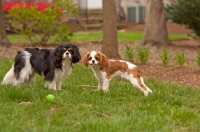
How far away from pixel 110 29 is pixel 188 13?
567 cm

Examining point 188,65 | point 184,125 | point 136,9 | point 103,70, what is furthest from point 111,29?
point 136,9

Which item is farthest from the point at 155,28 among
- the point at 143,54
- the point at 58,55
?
the point at 58,55

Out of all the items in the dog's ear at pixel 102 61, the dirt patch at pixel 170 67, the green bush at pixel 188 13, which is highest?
the dog's ear at pixel 102 61

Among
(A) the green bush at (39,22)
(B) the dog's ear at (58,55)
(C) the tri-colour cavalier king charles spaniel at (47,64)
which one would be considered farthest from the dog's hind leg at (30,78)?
(A) the green bush at (39,22)

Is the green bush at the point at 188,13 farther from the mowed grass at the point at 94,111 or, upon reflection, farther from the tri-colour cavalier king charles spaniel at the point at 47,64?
the tri-colour cavalier king charles spaniel at the point at 47,64

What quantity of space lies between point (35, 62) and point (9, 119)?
2802mm

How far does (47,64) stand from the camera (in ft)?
29.4

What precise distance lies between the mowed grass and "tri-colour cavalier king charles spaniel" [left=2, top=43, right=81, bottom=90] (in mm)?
370

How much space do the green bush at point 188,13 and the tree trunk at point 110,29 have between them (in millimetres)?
5051

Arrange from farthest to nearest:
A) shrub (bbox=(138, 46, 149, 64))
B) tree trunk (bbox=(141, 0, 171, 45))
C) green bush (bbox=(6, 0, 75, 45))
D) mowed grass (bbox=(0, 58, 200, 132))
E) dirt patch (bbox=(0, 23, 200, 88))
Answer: green bush (bbox=(6, 0, 75, 45)) → tree trunk (bbox=(141, 0, 171, 45)) → shrub (bbox=(138, 46, 149, 64)) → dirt patch (bbox=(0, 23, 200, 88)) → mowed grass (bbox=(0, 58, 200, 132))

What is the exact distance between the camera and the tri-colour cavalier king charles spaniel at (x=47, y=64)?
28.6 feet

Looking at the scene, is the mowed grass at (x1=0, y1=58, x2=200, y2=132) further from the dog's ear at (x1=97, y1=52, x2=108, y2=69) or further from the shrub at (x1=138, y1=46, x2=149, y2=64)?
the shrub at (x1=138, y1=46, x2=149, y2=64)

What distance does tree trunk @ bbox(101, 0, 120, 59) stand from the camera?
1480 cm

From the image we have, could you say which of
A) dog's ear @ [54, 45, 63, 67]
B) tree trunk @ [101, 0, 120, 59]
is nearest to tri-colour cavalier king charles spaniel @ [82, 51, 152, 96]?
dog's ear @ [54, 45, 63, 67]
